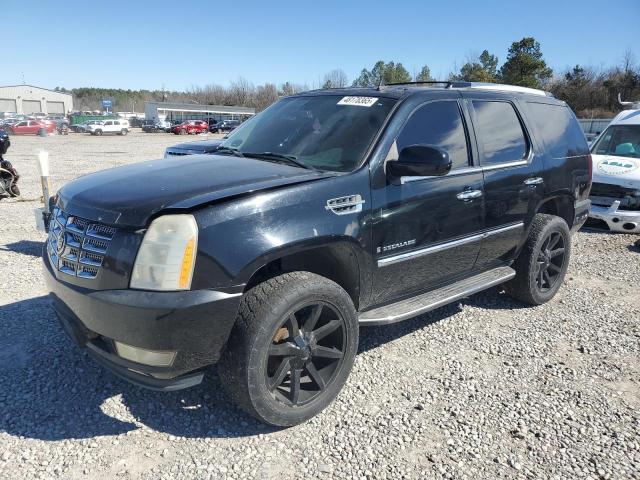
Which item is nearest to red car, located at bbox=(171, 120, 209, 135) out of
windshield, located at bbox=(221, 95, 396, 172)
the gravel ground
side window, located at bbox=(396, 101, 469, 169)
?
the gravel ground

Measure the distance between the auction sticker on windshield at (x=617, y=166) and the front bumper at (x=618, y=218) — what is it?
1.79 ft

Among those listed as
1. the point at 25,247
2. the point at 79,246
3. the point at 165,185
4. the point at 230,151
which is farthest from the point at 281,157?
the point at 25,247

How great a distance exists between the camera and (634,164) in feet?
26.5

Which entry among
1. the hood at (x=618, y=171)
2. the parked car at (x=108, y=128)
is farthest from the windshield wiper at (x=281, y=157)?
the parked car at (x=108, y=128)

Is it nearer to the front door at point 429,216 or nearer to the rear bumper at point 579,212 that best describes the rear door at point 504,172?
the front door at point 429,216

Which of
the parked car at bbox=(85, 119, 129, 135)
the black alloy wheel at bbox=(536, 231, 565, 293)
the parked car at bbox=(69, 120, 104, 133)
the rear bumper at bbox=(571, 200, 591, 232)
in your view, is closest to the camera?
the black alloy wheel at bbox=(536, 231, 565, 293)

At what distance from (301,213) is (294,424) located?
4.03 feet

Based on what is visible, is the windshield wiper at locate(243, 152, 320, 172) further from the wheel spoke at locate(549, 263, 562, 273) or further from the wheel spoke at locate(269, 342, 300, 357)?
the wheel spoke at locate(549, 263, 562, 273)

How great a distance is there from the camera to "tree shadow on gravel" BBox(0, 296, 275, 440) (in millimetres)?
2848

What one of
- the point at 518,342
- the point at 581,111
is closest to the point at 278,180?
the point at 518,342

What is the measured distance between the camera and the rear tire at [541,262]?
465 cm

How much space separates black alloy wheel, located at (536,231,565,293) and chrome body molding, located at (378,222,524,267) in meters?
0.61

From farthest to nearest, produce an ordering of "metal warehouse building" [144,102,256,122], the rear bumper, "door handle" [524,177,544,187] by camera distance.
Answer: "metal warehouse building" [144,102,256,122]
the rear bumper
"door handle" [524,177,544,187]

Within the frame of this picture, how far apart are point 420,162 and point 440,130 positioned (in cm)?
74
